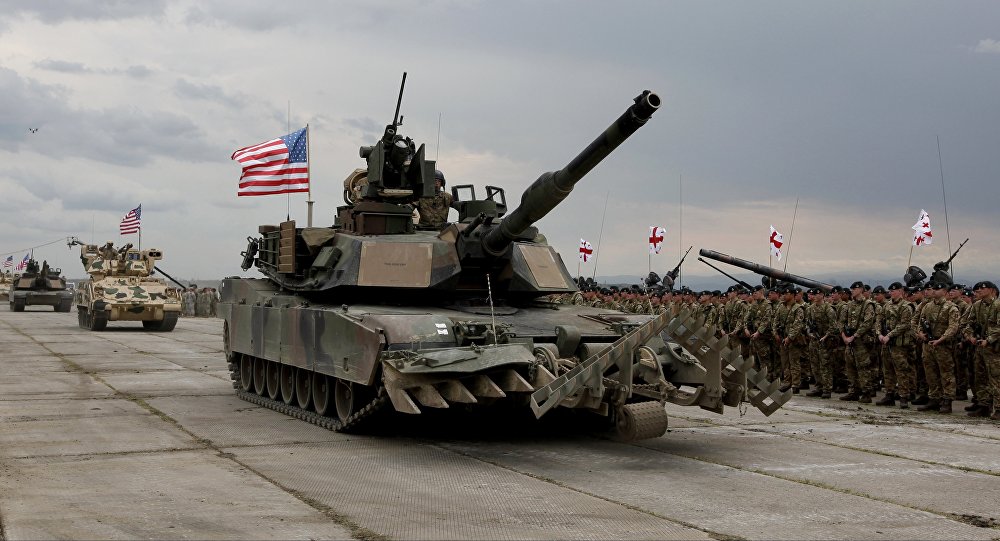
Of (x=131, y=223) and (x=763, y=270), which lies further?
(x=131, y=223)

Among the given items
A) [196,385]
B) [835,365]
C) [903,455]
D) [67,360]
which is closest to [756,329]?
[835,365]

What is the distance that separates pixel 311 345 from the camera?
1224 cm

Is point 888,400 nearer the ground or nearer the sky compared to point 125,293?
nearer the ground

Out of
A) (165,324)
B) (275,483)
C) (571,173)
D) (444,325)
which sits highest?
(571,173)

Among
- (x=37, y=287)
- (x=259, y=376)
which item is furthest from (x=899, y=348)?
(x=37, y=287)

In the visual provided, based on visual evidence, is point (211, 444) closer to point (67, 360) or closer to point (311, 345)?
point (311, 345)

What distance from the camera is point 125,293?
3338cm

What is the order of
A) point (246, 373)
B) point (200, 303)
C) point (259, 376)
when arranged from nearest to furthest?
A: point (259, 376) → point (246, 373) → point (200, 303)

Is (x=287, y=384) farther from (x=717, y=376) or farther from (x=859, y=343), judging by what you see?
(x=859, y=343)

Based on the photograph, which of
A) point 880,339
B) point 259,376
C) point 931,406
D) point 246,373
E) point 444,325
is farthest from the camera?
point 246,373

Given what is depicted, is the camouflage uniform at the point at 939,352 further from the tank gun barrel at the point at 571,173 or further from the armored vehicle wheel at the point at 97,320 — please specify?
the armored vehicle wheel at the point at 97,320

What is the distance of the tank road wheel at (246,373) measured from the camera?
15695 mm

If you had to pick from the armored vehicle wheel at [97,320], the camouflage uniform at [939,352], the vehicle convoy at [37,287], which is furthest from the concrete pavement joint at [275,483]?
the vehicle convoy at [37,287]

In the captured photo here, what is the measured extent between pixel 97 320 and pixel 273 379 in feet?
69.7
